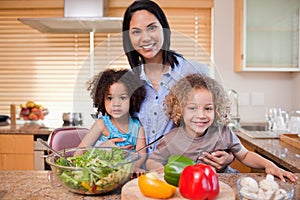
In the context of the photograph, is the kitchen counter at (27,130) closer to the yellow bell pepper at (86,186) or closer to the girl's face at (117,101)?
the girl's face at (117,101)

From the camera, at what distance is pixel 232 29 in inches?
105

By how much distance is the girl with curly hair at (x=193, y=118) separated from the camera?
110cm

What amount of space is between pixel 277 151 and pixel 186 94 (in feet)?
2.42

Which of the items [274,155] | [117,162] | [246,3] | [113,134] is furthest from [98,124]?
[246,3]

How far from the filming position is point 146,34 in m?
1.06

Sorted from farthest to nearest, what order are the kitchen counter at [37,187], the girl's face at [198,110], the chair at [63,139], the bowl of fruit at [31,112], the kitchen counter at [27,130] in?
the bowl of fruit at [31,112], the kitchen counter at [27,130], the chair at [63,139], the girl's face at [198,110], the kitchen counter at [37,187]

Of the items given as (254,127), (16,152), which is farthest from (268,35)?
(16,152)

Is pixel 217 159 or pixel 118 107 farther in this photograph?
pixel 217 159

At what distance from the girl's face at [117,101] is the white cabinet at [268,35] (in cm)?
157

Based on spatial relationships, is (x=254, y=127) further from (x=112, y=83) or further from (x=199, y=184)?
(x=199, y=184)

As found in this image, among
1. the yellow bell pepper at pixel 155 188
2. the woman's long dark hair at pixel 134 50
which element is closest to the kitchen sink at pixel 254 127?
the woman's long dark hair at pixel 134 50

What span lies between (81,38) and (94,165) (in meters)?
2.10

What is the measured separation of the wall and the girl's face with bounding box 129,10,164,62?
1.65 m

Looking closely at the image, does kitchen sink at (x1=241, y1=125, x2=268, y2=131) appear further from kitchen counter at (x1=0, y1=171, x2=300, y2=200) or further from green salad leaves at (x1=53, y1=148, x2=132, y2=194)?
green salad leaves at (x1=53, y1=148, x2=132, y2=194)
